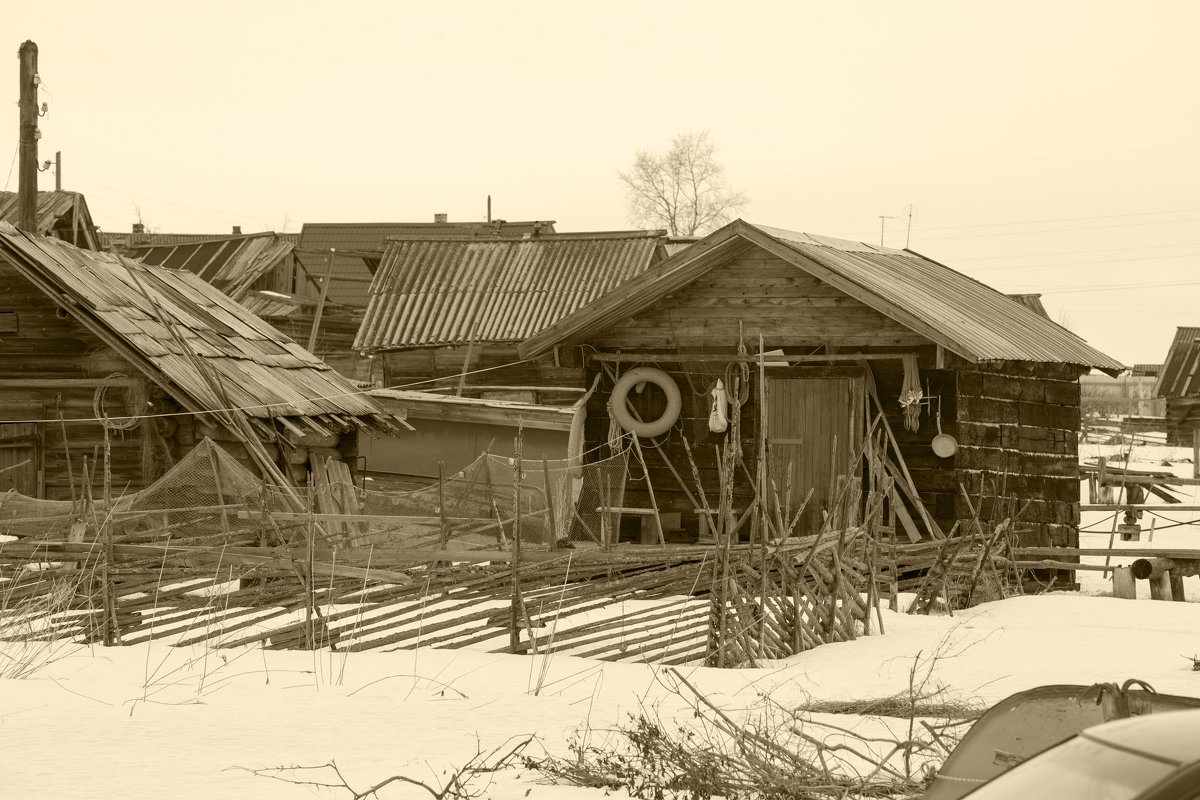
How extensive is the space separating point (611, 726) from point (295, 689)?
240 centimetres

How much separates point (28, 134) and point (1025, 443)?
48.9ft

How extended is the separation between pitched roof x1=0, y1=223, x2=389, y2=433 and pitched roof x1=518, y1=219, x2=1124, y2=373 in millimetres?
3175

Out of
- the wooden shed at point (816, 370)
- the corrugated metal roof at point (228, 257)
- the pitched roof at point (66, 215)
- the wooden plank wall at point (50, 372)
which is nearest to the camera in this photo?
the wooden shed at point (816, 370)

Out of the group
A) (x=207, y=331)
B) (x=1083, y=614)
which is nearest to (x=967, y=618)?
(x=1083, y=614)

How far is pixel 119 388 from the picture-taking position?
18.5 meters

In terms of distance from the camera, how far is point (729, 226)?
17234 millimetres

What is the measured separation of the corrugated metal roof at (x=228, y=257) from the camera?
40.2 metres

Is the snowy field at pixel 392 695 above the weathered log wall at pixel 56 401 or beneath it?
beneath

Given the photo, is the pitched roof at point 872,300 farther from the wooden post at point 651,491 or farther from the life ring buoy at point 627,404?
the wooden post at point 651,491

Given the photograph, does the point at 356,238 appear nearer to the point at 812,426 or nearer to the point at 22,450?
the point at 22,450

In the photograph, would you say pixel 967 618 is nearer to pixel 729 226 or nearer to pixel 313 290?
pixel 729 226

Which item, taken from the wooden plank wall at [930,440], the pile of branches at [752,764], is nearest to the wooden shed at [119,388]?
the wooden plank wall at [930,440]

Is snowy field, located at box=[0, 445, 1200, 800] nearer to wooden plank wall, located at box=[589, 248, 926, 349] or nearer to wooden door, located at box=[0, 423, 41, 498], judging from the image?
wooden plank wall, located at box=[589, 248, 926, 349]

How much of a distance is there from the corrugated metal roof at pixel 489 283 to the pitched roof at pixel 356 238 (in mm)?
5834
